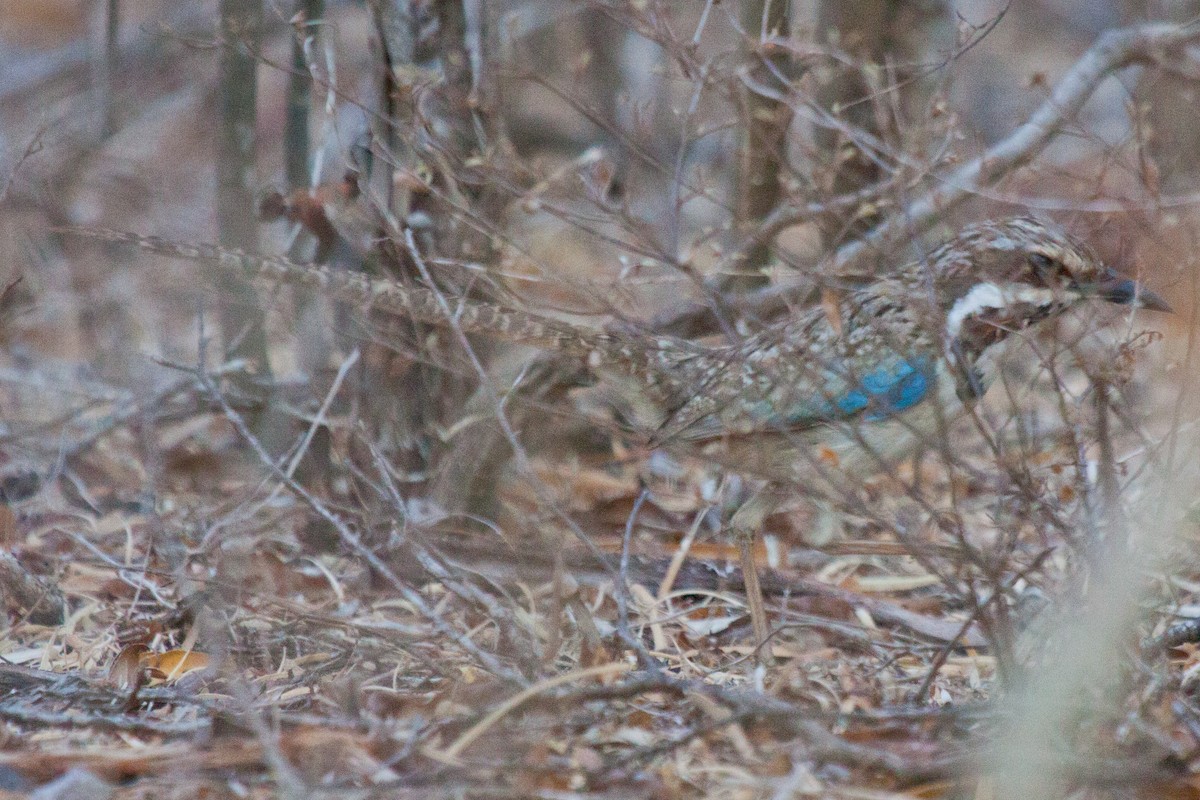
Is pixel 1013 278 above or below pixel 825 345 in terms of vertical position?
above

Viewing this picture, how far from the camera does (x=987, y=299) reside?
5098mm

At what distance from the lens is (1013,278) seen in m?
4.94

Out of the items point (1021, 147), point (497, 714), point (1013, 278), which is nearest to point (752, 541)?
point (1013, 278)

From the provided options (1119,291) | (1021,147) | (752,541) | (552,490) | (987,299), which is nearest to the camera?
(1119,291)

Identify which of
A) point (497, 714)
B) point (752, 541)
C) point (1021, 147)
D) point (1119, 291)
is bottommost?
point (497, 714)

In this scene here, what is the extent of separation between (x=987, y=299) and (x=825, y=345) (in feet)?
2.09

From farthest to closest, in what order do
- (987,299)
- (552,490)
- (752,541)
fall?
(552,490) < (752,541) < (987,299)

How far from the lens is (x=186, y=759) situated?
137 inches

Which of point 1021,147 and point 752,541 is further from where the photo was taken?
point 1021,147

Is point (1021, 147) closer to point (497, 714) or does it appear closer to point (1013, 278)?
point (1013, 278)

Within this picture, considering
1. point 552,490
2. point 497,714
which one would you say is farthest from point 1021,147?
point 497,714

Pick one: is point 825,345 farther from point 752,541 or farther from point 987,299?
point 752,541

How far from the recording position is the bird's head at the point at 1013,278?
4832 millimetres

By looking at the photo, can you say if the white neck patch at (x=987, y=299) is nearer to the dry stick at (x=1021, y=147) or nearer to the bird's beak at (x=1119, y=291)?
the bird's beak at (x=1119, y=291)
